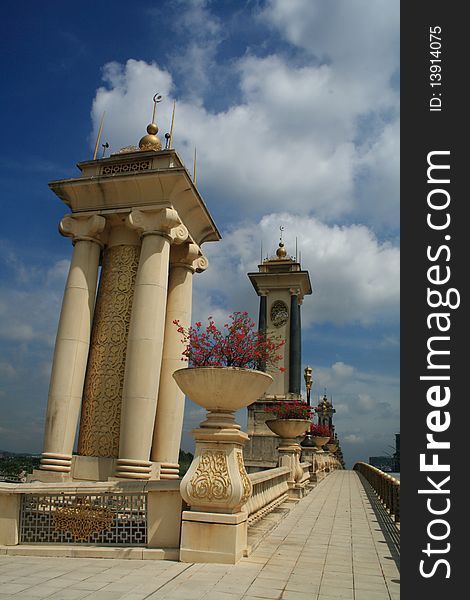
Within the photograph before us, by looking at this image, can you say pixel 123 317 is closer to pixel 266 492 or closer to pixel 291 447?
pixel 266 492

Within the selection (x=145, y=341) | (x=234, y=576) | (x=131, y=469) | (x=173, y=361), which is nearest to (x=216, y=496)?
(x=234, y=576)

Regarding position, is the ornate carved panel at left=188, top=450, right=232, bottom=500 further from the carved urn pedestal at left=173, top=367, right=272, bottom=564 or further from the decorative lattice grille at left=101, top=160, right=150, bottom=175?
the decorative lattice grille at left=101, top=160, right=150, bottom=175

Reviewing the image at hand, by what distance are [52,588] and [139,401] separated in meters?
5.19

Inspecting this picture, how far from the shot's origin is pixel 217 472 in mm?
6707

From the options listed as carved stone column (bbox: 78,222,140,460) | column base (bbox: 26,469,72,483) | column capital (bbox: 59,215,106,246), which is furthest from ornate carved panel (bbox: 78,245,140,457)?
column base (bbox: 26,469,72,483)

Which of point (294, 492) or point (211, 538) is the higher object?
point (211, 538)

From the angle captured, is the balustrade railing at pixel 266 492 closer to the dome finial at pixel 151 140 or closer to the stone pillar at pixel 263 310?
the dome finial at pixel 151 140

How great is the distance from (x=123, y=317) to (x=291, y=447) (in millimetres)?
7636

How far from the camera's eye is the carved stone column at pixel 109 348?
10867 millimetres

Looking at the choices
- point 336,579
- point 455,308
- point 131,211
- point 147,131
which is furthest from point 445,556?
point 147,131

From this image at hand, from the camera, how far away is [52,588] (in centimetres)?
514

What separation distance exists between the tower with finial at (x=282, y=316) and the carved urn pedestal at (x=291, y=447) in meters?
19.4

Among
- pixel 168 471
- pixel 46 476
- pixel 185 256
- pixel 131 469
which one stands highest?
pixel 185 256

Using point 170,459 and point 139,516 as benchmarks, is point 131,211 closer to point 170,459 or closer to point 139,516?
point 170,459
